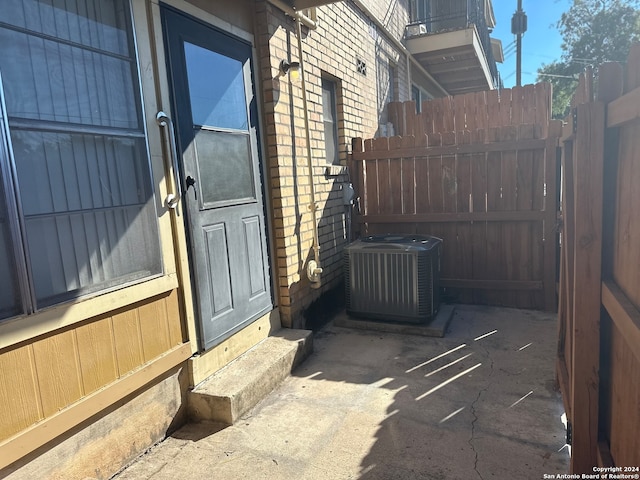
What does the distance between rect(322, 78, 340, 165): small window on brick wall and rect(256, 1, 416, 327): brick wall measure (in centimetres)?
6

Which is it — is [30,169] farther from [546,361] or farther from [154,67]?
[546,361]

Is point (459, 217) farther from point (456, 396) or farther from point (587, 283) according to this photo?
point (587, 283)

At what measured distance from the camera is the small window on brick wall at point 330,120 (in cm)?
457

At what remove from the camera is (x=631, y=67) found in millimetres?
1247

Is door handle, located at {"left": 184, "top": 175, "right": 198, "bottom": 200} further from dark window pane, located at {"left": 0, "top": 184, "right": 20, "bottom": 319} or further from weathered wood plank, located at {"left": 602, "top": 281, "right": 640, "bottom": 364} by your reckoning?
weathered wood plank, located at {"left": 602, "top": 281, "right": 640, "bottom": 364}

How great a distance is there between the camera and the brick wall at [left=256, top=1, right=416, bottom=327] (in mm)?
3396

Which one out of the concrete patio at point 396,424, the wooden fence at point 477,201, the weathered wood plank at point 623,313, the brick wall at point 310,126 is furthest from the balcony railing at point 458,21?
the weathered wood plank at point 623,313

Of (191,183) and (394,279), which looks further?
(394,279)

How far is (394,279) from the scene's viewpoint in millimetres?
3883

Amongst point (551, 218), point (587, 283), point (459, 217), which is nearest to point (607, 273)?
point (587, 283)

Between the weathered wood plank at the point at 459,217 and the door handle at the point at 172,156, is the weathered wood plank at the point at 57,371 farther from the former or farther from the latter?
the weathered wood plank at the point at 459,217

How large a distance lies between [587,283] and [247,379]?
79.0 inches

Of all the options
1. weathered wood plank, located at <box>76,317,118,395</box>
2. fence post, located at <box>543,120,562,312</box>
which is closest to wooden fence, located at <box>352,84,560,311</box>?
fence post, located at <box>543,120,562,312</box>

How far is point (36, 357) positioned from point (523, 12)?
1987cm
